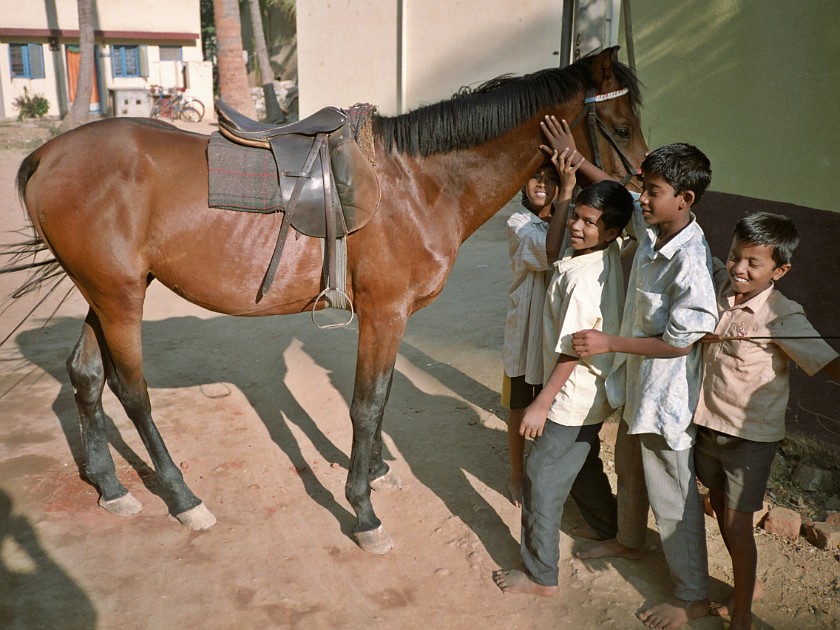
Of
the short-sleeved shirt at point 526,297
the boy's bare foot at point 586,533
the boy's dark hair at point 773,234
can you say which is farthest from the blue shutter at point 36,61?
the boy's dark hair at point 773,234

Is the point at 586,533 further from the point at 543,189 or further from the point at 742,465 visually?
the point at 543,189

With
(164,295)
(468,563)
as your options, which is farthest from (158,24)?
(468,563)

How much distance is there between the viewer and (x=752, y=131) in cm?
402

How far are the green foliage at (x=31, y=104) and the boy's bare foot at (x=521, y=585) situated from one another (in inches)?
921

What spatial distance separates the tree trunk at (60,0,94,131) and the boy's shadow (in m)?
18.2

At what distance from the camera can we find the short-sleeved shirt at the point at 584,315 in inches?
106

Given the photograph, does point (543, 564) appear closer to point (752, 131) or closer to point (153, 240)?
point (153, 240)

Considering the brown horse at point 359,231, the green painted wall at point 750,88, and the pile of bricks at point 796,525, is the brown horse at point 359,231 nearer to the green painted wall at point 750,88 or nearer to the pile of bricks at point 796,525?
the green painted wall at point 750,88

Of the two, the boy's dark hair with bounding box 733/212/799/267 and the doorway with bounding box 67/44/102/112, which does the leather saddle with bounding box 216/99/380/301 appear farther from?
the doorway with bounding box 67/44/102/112

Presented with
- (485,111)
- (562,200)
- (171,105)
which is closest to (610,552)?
(562,200)

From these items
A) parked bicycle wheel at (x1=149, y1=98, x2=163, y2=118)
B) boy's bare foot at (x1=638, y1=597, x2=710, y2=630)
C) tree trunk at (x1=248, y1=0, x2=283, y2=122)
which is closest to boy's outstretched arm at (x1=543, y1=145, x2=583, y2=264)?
boy's bare foot at (x1=638, y1=597, x2=710, y2=630)

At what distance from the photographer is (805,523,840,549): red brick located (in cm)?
323

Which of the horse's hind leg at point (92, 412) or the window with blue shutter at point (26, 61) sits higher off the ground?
the window with blue shutter at point (26, 61)

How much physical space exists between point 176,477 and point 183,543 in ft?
1.11
